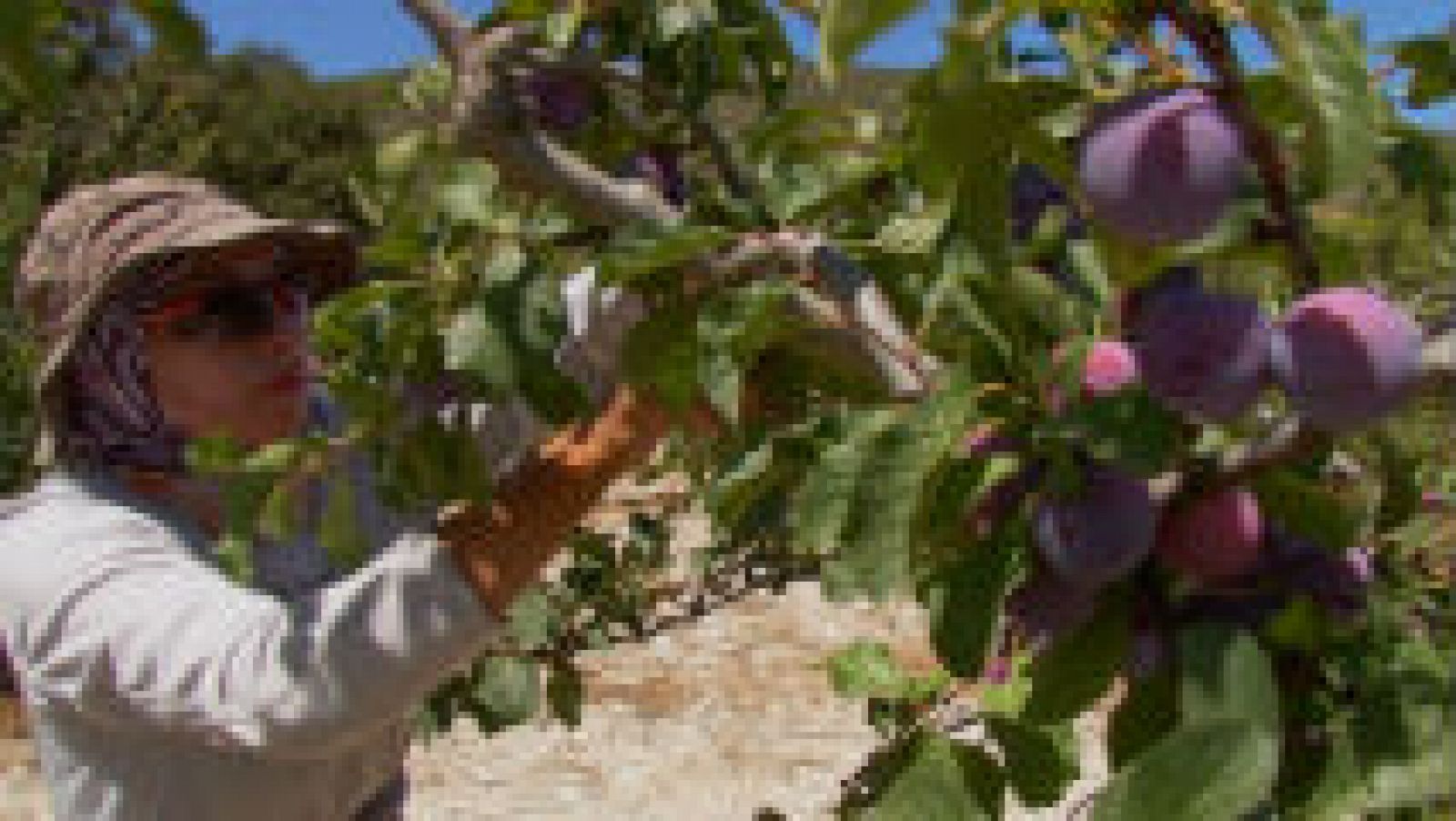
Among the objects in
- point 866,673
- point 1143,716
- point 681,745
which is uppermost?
point 1143,716

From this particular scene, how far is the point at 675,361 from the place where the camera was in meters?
1.02

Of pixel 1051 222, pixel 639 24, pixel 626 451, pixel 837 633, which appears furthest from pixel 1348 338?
pixel 837 633

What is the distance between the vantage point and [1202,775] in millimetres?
666

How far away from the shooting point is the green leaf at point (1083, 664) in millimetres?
801

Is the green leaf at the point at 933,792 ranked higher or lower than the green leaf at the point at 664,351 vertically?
lower

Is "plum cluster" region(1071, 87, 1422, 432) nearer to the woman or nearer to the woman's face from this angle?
the woman

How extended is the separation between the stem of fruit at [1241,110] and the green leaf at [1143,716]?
19cm

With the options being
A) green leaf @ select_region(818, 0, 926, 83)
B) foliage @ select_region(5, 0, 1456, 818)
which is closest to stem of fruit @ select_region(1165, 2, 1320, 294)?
foliage @ select_region(5, 0, 1456, 818)

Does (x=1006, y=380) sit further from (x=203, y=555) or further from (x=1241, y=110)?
(x=203, y=555)

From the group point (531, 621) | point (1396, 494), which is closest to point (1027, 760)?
point (1396, 494)

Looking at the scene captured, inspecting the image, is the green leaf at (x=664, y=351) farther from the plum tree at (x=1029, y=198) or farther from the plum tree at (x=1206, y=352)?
the plum tree at (x=1206, y=352)

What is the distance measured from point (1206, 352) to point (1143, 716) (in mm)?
174

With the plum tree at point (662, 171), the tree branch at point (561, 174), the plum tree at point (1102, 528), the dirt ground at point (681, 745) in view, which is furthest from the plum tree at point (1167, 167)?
the dirt ground at point (681, 745)

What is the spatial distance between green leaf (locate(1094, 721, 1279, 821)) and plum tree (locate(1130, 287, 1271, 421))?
12 cm
